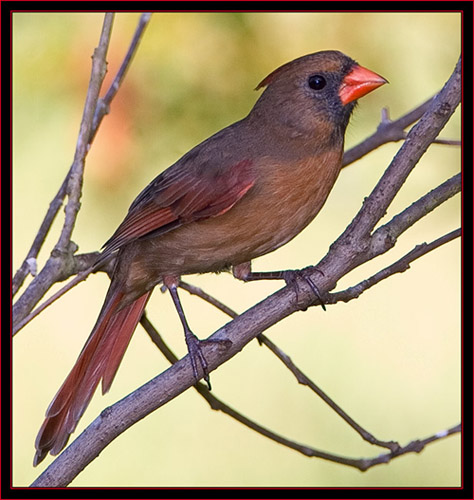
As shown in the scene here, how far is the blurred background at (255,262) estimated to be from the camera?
3.11 m

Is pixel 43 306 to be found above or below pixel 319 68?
below

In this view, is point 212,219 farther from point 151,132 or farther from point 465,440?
point 465,440

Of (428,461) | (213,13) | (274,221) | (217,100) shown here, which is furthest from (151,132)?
(428,461)

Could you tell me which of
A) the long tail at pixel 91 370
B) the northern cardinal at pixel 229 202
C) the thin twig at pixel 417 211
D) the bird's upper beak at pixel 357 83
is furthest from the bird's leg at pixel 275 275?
the bird's upper beak at pixel 357 83

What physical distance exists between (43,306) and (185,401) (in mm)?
1599

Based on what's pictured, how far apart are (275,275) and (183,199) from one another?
353 mm

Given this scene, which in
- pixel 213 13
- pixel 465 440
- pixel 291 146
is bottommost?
pixel 465 440

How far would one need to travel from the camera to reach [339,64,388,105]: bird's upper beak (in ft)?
9.24

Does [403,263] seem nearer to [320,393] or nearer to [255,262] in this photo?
[320,393]

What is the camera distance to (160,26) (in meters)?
3.09

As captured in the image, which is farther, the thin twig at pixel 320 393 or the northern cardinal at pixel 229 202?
the northern cardinal at pixel 229 202

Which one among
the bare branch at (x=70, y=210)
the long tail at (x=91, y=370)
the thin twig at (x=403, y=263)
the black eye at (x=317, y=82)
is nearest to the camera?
the thin twig at (x=403, y=263)

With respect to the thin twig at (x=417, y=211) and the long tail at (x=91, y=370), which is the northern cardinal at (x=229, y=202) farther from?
the thin twig at (x=417, y=211)

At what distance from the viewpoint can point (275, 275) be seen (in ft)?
9.40
